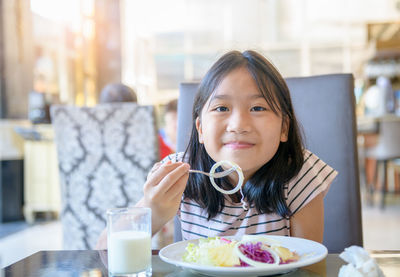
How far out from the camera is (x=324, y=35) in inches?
347

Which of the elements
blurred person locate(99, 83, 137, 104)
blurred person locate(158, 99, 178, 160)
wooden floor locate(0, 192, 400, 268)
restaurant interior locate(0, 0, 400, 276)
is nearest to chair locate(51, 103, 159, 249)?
restaurant interior locate(0, 0, 400, 276)

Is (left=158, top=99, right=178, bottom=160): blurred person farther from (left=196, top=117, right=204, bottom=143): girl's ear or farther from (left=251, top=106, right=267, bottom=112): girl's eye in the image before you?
(left=251, top=106, right=267, bottom=112): girl's eye

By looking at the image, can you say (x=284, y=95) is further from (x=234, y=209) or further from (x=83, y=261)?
(x=83, y=261)

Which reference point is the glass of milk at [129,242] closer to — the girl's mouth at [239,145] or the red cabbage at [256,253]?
the red cabbage at [256,253]

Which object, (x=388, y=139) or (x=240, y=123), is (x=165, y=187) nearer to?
(x=240, y=123)

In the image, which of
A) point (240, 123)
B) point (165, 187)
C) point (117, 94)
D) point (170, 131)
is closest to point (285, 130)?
point (240, 123)

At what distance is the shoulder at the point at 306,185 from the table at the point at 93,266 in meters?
0.25

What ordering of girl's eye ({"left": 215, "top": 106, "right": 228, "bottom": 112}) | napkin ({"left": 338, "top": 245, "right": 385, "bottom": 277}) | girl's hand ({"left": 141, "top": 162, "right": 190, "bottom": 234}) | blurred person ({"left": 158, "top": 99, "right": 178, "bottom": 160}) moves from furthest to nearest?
1. blurred person ({"left": 158, "top": 99, "right": 178, "bottom": 160})
2. girl's eye ({"left": 215, "top": 106, "right": 228, "bottom": 112})
3. girl's hand ({"left": 141, "top": 162, "right": 190, "bottom": 234})
4. napkin ({"left": 338, "top": 245, "right": 385, "bottom": 277})

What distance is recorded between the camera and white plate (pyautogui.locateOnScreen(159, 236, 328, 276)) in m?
0.58

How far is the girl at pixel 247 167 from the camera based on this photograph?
919 mm

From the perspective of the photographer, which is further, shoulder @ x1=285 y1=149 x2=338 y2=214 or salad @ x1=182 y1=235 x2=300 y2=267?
shoulder @ x1=285 y1=149 x2=338 y2=214

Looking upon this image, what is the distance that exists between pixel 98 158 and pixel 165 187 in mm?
1381

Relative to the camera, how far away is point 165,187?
86 cm

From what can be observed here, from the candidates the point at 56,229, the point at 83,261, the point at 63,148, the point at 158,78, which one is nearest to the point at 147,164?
the point at 63,148
